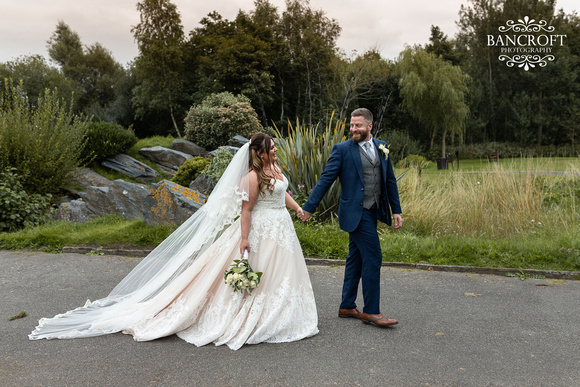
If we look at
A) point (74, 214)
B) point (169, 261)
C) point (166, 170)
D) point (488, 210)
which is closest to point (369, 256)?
point (169, 261)

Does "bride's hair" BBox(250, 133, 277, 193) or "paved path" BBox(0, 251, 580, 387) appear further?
"bride's hair" BBox(250, 133, 277, 193)

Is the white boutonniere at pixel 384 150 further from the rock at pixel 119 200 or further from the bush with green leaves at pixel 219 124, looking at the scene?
the bush with green leaves at pixel 219 124

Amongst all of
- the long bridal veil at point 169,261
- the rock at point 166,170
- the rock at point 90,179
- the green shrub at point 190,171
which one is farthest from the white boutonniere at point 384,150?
the rock at point 166,170

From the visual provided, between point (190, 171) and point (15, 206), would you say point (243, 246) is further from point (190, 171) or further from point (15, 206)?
point (190, 171)

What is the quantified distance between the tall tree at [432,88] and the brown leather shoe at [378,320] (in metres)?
30.6

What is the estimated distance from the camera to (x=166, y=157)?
19.6 m

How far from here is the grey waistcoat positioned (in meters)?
4.41

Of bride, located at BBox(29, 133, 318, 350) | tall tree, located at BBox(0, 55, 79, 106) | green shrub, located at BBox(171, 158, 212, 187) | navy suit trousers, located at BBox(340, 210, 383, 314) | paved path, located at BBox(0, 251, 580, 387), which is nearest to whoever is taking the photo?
paved path, located at BBox(0, 251, 580, 387)

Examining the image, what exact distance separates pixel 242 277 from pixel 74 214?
8.09m

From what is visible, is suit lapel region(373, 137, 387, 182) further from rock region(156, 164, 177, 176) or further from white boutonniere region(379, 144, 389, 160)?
rock region(156, 164, 177, 176)

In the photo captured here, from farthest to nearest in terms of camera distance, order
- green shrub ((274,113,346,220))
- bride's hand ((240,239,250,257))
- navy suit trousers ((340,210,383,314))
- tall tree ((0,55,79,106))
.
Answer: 1. tall tree ((0,55,79,106))
2. green shrub ((274,113,346,220))
3. navy suit trousers ((340,210,383,314))
4. bride's hand ((240,239,250,257))

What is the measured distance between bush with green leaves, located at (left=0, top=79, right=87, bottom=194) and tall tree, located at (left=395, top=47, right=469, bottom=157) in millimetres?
26451

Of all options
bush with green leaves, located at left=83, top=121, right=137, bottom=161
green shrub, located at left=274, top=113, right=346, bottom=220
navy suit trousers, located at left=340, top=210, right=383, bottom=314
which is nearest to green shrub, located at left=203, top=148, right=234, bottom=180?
green shrub, located at left=274, top=113, right=346, bottom=220

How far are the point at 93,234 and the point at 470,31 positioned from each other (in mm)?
47200
